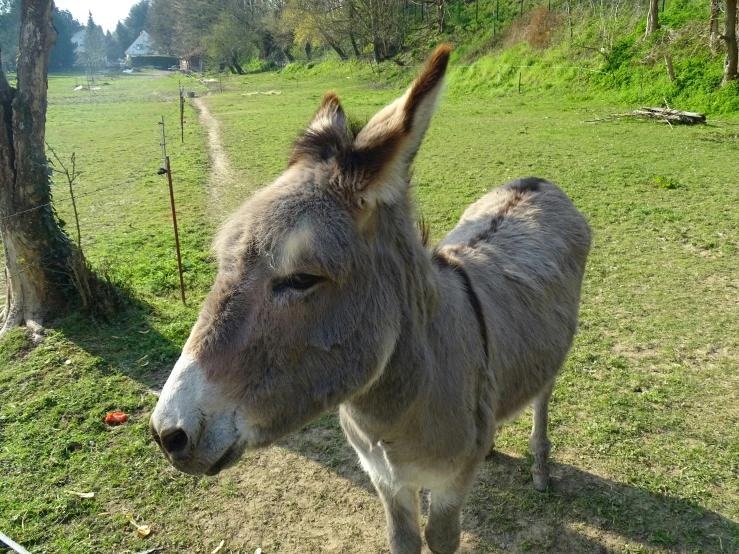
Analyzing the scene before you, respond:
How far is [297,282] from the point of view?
1.70 m

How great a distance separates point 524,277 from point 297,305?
1820 millimetres

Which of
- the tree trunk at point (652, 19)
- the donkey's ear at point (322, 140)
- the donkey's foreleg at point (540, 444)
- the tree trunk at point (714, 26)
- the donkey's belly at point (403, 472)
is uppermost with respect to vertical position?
the tree trunk at point (652, 19)

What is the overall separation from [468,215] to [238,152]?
1218 centimetres

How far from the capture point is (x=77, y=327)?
5.31 metres

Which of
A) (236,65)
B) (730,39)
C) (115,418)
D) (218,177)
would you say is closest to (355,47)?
(236,65)

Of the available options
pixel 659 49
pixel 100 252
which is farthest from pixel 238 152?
pixel 659 49

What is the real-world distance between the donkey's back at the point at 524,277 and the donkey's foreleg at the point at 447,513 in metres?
0.42

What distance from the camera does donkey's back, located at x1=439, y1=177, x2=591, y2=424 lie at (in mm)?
2804

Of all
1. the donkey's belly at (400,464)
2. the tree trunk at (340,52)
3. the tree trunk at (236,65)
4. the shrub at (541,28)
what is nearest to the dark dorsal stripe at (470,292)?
the donkey's belly at (400,464)

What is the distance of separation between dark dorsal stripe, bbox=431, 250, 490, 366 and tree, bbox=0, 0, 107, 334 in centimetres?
434

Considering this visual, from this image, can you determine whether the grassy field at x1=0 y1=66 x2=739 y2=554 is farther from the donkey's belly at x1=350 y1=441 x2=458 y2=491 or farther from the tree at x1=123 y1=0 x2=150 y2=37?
the tree at x1=123 y1=0 x2=150 y2=37

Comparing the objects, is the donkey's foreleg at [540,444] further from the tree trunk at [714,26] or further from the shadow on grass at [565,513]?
the tree trunk at [714,26]

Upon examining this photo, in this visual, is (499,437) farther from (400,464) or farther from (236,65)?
(236,65)

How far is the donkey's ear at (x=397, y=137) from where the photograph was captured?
173 centimetres
